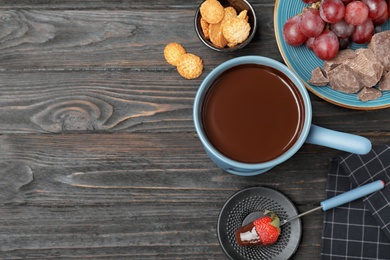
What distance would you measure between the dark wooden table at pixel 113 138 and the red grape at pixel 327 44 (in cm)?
10

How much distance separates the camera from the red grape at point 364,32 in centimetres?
83

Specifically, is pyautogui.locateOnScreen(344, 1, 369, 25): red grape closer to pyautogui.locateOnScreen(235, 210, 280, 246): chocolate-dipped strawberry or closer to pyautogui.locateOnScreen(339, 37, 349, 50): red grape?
pyautogui.locateOnScreen(339, 37, 349, 50): red grape

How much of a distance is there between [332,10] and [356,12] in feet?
0.12

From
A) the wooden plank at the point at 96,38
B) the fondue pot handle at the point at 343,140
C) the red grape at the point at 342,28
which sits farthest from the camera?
the wooden plank at the point at 96,38

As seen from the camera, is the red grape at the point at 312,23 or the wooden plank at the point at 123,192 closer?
the red grape at the point at 312,23

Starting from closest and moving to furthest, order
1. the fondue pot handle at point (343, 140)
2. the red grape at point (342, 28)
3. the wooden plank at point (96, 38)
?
the fondue pot handle at point (343, 140), the red grape at point (342, 28), the wooden plank at point (96, 38)

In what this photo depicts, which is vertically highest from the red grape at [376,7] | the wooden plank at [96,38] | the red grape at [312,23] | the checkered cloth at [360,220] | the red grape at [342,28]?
the red grape at [376,7]

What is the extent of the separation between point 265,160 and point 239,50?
0.22 m

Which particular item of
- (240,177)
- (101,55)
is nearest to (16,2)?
(101,55)

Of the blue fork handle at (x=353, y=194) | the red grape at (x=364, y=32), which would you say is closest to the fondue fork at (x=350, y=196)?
the blue fork handle at (x=353, y=194)

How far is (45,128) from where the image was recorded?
0.93 m

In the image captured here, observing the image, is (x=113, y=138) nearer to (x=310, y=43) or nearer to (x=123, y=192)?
(x=123, y=192)

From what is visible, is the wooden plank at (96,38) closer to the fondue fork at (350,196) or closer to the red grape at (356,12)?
the red grape at (356,12)

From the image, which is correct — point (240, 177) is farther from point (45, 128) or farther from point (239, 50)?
point (45, 128)
